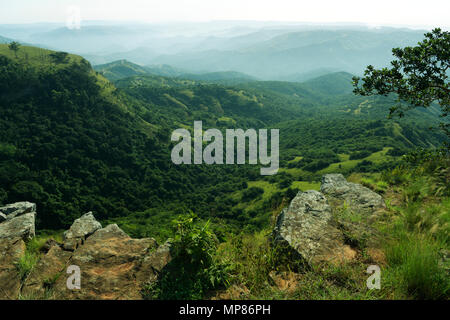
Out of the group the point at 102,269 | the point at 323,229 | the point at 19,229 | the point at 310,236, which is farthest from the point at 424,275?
the point at 19,229

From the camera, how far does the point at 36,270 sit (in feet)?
23.1

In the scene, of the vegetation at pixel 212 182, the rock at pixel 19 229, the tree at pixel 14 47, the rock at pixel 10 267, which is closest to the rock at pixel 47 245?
the vegetation at pixel 212 182

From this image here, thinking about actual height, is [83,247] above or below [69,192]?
above

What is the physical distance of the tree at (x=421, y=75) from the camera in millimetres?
11367

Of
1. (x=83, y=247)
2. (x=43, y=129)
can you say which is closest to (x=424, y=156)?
(x=83, y=247)

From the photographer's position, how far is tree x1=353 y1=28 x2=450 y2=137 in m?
11.4

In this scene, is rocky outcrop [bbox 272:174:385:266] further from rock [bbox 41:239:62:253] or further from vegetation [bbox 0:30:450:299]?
rock [bbox 41:239:62:253]

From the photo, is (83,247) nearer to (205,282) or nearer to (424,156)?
(205,282)

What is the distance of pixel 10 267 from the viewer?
23.9ft

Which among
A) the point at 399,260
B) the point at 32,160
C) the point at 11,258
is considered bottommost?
the point at 32,160

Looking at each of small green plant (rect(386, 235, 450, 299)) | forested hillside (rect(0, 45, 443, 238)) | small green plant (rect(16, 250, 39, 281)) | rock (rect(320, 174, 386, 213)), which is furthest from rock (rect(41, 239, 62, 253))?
forested hillside (rect(0, 45, 443, 238))

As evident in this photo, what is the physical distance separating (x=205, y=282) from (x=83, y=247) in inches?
202

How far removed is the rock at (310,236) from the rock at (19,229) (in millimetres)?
10229

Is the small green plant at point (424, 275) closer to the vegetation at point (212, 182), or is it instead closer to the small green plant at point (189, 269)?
the vegetation at point (212, 182)
